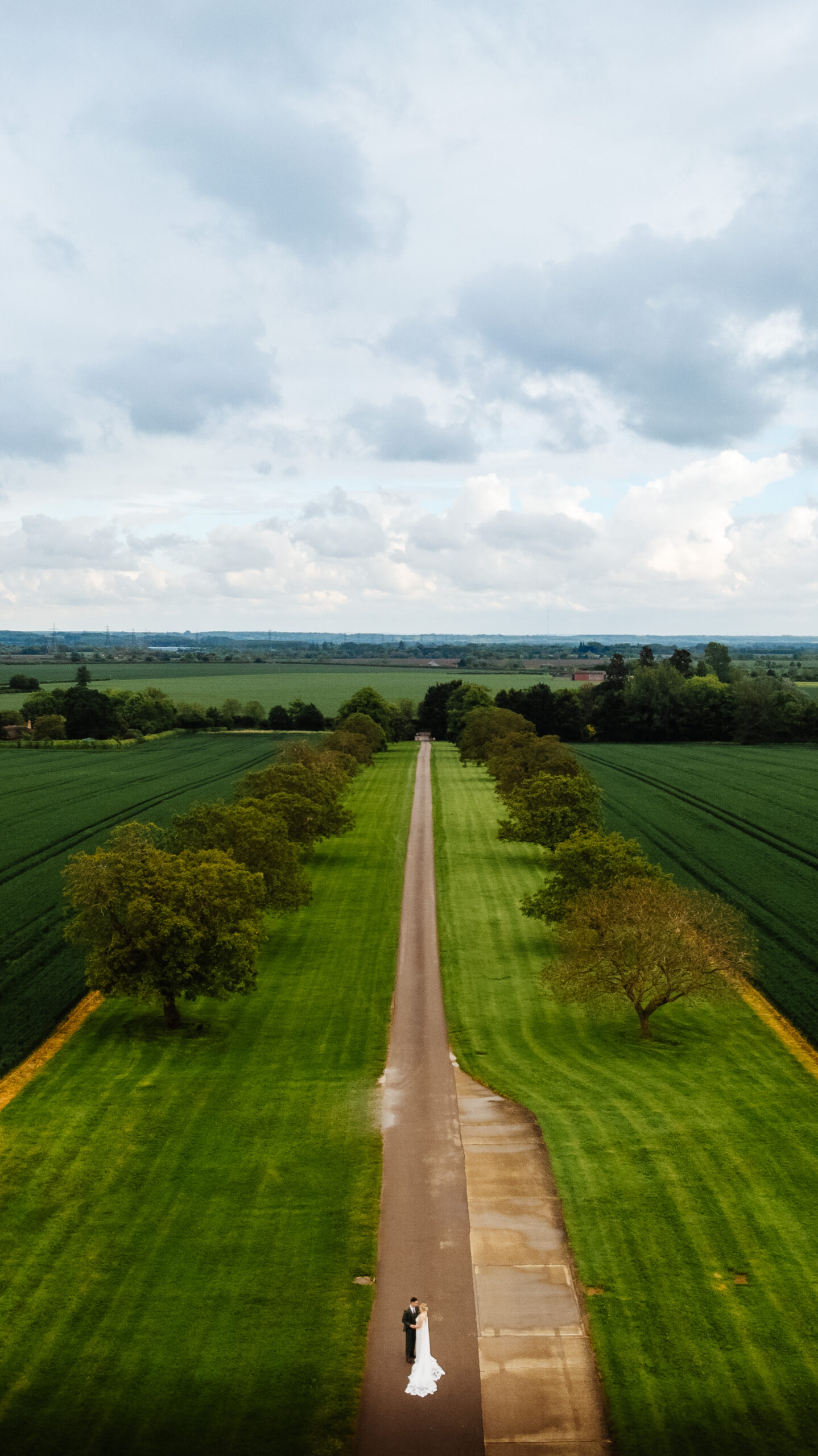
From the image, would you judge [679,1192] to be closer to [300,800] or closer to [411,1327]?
[411,1327]

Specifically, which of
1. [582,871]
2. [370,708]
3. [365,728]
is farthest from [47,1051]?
[370,708]

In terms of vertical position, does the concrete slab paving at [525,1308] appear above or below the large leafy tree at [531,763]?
below

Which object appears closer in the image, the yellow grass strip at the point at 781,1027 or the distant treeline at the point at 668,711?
the yellow grass strip at the point at 781,1027

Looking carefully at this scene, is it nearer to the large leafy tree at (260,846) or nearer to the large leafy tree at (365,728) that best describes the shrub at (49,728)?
the large leafy tree at (365,728)

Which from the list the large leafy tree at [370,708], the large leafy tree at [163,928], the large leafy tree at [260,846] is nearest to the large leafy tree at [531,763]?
the large leafy tree at [260,846]

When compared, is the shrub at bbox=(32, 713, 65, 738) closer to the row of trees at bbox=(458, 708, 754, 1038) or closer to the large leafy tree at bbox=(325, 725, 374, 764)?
the large leafy tree at bbox=(325, 725, 374, 764)

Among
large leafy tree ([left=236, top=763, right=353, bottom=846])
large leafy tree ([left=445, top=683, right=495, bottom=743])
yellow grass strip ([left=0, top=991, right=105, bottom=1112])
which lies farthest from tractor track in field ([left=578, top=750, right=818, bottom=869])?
yellow grass strip ([left=0, top=991, right=105, bottom=1112])
